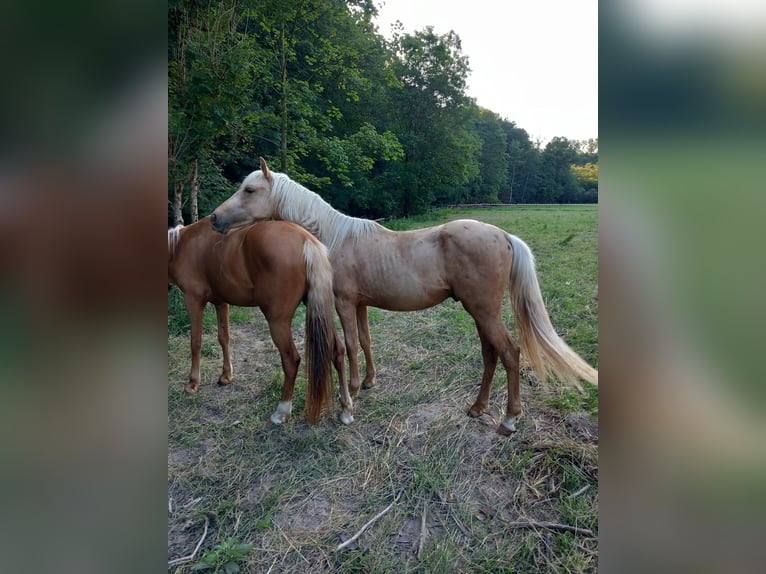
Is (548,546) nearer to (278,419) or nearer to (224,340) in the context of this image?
(278,419)

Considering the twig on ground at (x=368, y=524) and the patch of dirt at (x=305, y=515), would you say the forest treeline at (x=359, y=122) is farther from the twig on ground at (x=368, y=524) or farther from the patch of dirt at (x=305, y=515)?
the patch of dirt at (x=305, y=515)

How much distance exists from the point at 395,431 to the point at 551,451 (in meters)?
0.95

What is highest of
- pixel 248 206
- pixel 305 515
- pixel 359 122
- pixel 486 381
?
pixel 359 122

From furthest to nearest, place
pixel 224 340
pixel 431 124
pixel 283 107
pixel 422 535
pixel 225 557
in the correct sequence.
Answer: pixel 431 124
pixel 283 107
pixel 224 340
pixel 422 535
pixel 225 557

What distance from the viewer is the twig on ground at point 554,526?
5.35 ft

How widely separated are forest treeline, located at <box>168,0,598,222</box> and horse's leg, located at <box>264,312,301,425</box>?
8.12ft

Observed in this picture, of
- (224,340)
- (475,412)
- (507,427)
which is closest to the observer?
(507,427)

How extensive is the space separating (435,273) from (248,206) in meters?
1.49

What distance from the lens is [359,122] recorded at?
6125 millimetres

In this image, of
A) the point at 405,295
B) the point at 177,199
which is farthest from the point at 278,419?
the point at 177,199

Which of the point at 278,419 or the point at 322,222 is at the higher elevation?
the point at 322,222

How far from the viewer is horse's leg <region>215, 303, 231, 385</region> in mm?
3223
